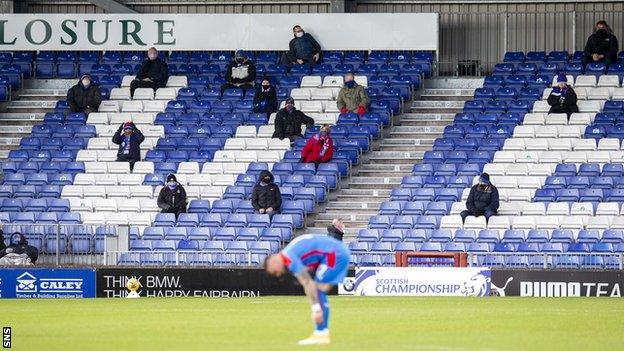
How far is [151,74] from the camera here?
38.2 m

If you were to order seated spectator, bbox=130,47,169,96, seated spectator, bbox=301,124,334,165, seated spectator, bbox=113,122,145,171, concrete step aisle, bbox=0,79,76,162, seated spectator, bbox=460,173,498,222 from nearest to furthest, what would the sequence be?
seated spectator, bbox=460,173,498,222 → seated spectator, bbox=301,124,334,165 → seated spectator, bbox=113,122,145,171 → concrete step aisle, bbox=0,79,76,162 → seated spectator, bbox=130,47,169,96

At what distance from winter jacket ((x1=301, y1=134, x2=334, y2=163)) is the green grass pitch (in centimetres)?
772

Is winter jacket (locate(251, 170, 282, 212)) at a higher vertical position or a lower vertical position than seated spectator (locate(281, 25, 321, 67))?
lower

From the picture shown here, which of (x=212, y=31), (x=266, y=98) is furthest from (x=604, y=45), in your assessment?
(x=212, y=31)

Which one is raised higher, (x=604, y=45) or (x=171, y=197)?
(x=604, y=45)

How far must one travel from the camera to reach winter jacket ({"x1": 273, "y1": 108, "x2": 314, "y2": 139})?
115ft

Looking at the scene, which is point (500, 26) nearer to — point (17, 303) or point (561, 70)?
point (561, 70)

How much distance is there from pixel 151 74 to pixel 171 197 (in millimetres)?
7044

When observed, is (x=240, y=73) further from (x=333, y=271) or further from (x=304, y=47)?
(x=333, y=271)

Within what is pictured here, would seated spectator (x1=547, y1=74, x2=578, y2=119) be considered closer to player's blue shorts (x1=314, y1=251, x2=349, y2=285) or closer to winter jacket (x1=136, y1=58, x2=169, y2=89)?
winter jacket (x1=136, y1=58, x2=169, y2=89)

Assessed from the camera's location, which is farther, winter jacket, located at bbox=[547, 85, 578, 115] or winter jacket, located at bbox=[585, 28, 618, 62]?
winter jacket, located at bbox=[585, 28, 618, 62]

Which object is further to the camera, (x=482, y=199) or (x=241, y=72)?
(x=241, y=72)

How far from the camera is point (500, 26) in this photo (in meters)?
40.5

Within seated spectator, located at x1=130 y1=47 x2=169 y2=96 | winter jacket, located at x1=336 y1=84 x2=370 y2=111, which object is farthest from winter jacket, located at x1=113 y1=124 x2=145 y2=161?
winter jacket, located at x1=336 y1=84 x2=370 y2=111
